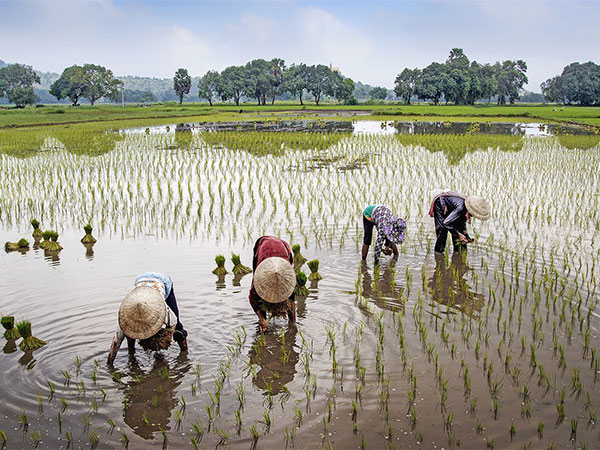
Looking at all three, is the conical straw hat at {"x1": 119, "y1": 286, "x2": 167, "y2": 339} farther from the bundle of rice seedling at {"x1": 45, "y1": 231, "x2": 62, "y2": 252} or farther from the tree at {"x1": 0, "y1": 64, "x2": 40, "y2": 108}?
the tree at {"x1": 0, "y1": 64, "x2": 40, "y2": 108}

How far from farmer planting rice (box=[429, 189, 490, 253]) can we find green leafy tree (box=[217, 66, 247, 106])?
58262 millimetres

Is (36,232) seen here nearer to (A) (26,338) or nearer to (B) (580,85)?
(A) (26,338)

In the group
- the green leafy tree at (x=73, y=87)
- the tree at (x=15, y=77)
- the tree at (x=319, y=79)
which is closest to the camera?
the green leafy tree at (x=73, y=87)

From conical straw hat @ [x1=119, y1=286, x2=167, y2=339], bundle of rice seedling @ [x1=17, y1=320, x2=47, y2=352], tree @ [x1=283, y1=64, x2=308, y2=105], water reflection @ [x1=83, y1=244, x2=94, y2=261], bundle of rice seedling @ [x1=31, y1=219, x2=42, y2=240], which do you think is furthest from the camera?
tree @ [x1=283, y1=64, x2=308, y2=105]

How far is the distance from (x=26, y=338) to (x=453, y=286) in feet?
14.4

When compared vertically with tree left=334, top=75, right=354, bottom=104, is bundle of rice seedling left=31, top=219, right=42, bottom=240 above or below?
below

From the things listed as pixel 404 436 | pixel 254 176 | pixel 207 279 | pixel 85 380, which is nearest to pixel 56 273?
pixel 207 279

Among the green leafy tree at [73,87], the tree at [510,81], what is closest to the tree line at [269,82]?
the green leafy tree at [73,87]

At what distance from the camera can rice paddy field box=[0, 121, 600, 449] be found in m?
3.43

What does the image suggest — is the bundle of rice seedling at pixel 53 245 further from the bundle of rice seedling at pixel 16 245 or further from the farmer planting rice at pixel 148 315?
the farmer planting rice at pixel 148 315

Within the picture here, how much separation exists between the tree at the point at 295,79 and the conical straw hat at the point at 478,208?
60040 millimetres

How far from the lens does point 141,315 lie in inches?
134

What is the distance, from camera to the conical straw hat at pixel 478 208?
6008 mm

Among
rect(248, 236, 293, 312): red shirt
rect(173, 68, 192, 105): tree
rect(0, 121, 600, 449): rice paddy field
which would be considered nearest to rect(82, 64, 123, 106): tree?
rect(173, 68, 192, 105): tree
